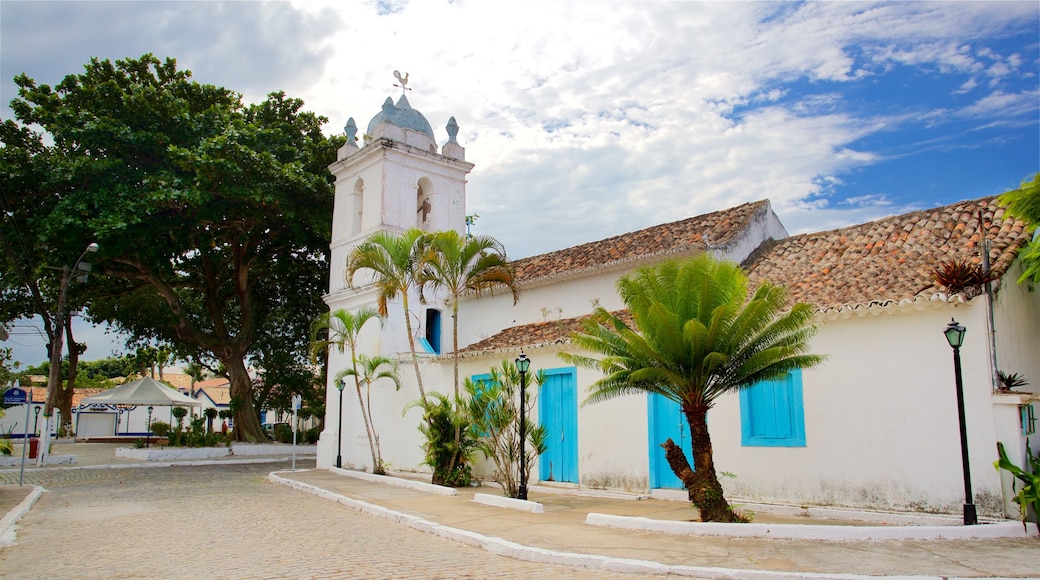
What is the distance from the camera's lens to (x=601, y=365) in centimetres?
1038

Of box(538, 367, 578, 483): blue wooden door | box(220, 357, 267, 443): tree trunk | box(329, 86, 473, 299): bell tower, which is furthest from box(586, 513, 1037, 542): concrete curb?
box(220, 357, 267, 443): tree trunk

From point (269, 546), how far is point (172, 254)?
19969 millimetres

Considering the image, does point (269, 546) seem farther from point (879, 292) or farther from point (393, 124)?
point (393, 124)

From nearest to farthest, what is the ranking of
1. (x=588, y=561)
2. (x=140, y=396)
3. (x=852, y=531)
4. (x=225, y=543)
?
(x=588, y=561), (x=852, y=531), (x=225, y=543), (x=140, y=396)

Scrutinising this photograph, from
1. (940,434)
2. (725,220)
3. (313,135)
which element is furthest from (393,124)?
(940,434)

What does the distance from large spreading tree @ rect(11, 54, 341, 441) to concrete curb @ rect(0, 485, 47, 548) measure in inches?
353

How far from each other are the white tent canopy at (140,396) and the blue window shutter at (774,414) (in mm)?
26620

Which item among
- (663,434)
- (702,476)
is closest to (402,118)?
(663,434)

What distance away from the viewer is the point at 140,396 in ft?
100

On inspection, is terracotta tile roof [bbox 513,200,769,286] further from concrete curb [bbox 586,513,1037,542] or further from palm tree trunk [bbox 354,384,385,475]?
concrete curb [bbox 586,513,1037,542]

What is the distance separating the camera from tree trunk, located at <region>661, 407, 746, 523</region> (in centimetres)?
943

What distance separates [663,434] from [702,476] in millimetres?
3587

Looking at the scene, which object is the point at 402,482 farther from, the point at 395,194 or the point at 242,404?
the point at 242,404

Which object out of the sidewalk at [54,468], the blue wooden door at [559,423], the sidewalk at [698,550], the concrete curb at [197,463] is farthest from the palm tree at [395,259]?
the concrete curb at [197,463]
